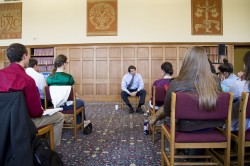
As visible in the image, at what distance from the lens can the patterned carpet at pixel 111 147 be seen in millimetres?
2395

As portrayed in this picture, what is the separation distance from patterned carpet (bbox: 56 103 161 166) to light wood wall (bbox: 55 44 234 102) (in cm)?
380

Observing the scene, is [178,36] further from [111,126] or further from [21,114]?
[21,114]

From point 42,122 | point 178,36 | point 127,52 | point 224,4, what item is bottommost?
point 42,122

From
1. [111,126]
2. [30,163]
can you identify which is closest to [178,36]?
[111,126]

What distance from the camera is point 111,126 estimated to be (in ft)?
13.1

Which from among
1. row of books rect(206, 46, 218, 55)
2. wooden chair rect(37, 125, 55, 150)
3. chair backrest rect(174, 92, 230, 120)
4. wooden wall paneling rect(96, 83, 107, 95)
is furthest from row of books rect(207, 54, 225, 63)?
wooden chair rect(37, 125, 55, 150)

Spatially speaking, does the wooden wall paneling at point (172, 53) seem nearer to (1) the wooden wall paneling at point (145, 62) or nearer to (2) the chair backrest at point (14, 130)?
(1) the wooden wall paneling at point (145, 62)

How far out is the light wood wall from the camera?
780cm

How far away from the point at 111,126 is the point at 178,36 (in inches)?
197

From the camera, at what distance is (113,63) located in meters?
7.88

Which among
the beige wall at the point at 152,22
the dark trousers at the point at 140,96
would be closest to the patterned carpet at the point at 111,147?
the dark trousers at the point at 140,96

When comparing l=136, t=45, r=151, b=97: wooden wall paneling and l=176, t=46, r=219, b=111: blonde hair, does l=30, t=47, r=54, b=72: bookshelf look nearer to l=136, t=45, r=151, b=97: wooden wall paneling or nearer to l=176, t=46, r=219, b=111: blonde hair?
l=136, t=45, r=151, b=97: wooden wall paneling

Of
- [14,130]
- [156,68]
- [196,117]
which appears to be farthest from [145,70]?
[14,130]

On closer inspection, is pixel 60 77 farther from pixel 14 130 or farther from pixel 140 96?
pixel 140 96
